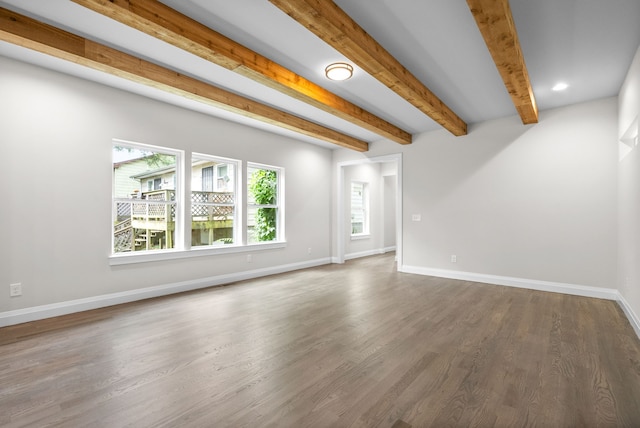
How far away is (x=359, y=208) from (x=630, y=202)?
5.63 meters

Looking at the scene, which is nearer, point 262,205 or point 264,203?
point 262,205

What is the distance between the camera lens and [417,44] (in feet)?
9.44

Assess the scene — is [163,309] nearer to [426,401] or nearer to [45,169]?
[45,169]

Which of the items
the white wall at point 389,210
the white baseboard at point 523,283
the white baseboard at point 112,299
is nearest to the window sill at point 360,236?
the white wall at point 389,210

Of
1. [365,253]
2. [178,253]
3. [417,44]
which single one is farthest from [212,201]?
[365,253]

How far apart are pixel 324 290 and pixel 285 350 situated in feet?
6.82

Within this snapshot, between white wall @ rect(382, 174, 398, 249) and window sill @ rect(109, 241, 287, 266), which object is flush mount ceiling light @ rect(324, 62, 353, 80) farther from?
white wall @ rect(382, 174, 398, 249)

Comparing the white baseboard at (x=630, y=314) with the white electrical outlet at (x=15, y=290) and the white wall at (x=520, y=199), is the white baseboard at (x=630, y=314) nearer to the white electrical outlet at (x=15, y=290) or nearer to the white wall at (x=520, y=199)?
the white wall at (x=520, y=199)

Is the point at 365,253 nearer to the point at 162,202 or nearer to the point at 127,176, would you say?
the point at 162,202

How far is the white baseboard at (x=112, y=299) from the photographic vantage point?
323cm

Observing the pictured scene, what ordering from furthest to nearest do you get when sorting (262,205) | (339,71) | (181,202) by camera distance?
1. (262,205)
2. (181,202)
3. (339,71)

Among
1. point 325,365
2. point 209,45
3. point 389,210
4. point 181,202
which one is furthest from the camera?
point 389,210

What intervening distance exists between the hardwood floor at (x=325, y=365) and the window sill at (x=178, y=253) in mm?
562

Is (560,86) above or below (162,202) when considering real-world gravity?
above
